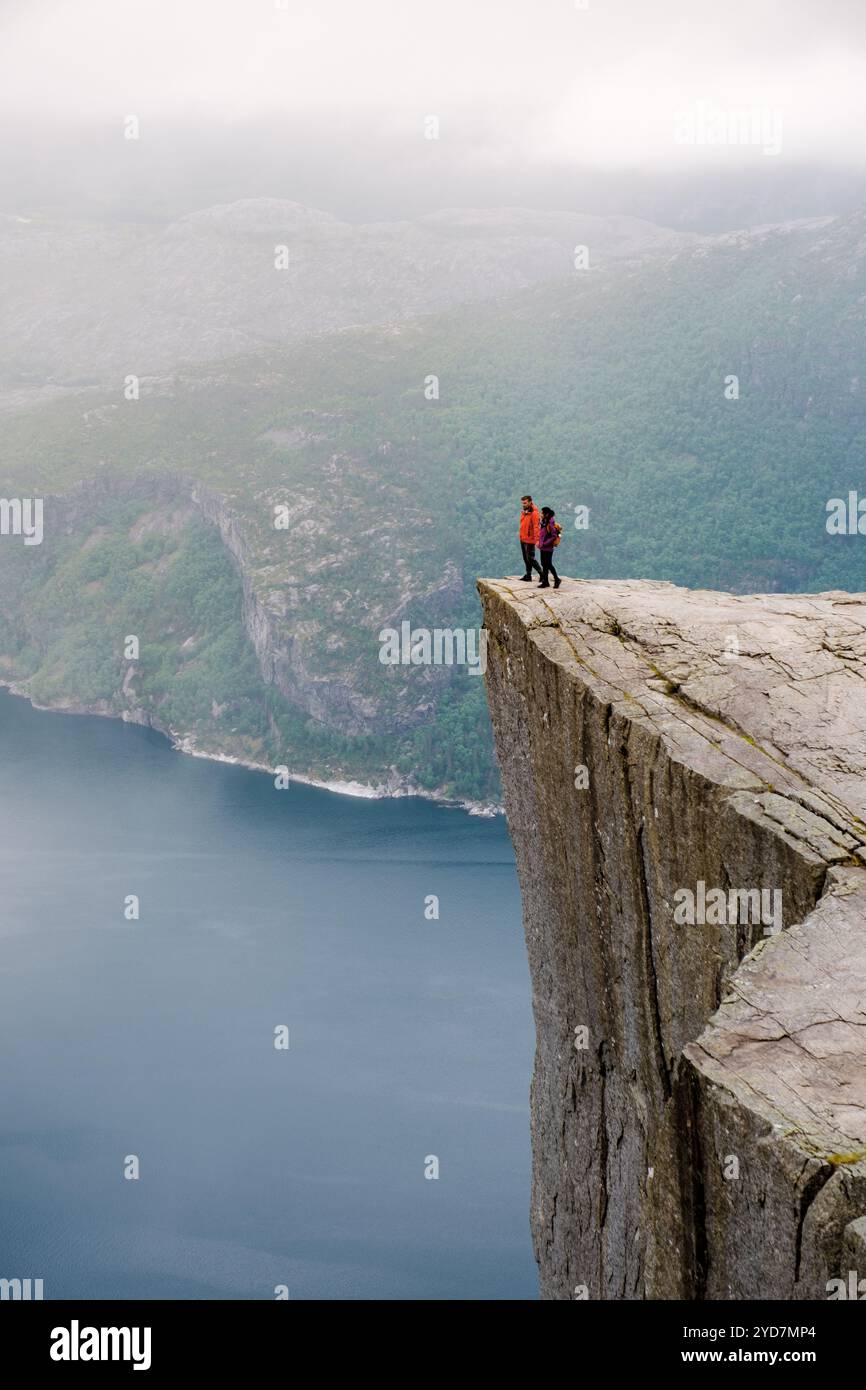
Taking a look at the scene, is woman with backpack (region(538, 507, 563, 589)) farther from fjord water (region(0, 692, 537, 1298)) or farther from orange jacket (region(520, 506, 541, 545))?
fjord water (region(0, 692, 537, 1298))

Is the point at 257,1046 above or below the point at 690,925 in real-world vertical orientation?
below

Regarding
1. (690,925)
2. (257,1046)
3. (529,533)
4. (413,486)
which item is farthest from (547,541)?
(413,486)

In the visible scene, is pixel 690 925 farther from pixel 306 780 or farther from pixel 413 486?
pixel 413 486

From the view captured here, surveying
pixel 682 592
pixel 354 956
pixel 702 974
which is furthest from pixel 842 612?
pixel 354 956

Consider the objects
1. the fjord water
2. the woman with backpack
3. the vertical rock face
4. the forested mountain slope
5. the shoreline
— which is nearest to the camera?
the vertical rock face

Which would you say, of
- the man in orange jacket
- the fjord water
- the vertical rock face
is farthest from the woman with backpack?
the fjord water

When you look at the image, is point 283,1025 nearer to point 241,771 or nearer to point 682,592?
point 241,771

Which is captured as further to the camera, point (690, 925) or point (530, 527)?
point (530, 527)
